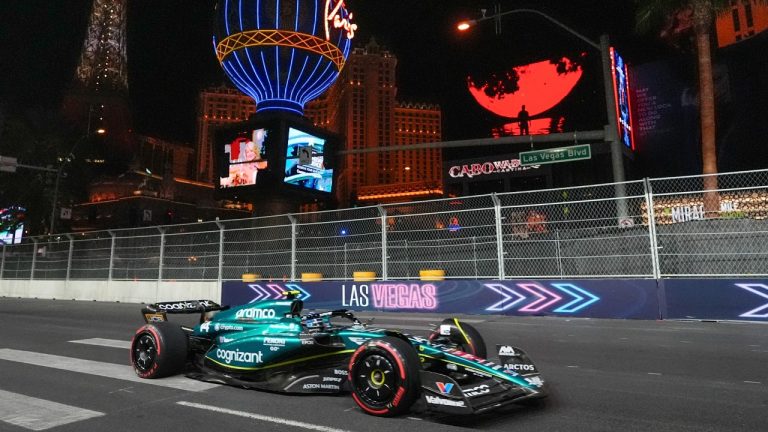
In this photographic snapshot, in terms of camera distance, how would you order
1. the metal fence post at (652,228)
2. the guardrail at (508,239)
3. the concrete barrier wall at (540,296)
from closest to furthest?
the concrete barrier wall at (540,296) → the guardrail at (508,239) → the metal fence post at (652,228)

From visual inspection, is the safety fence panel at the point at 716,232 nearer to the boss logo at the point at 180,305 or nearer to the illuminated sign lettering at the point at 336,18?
the boss logo at the point at 180,305

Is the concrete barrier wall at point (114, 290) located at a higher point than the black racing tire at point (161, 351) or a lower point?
higher

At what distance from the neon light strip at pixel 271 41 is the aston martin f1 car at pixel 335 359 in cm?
3446

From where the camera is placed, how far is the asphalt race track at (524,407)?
3.95 m

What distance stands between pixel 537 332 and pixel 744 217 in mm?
5322

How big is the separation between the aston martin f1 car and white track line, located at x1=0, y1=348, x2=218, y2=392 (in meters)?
0.11

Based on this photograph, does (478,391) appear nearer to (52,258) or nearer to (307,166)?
(52,258)

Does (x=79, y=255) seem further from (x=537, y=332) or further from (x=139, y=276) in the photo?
(x=537, y=332)

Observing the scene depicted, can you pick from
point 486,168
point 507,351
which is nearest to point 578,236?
point 507,351

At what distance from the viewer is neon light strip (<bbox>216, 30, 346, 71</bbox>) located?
37188mm

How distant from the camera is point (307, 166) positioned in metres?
38.3

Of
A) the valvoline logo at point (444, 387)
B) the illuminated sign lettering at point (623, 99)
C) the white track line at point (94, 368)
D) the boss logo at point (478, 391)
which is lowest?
the white track line at point (94, 368)

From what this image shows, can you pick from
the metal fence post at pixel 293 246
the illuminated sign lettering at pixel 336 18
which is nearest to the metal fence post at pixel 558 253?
the metal fence post at pixel 293 246

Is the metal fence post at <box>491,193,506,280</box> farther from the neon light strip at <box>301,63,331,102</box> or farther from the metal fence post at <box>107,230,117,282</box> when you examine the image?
the neon light strip at <box>301,63,331,102</box>
